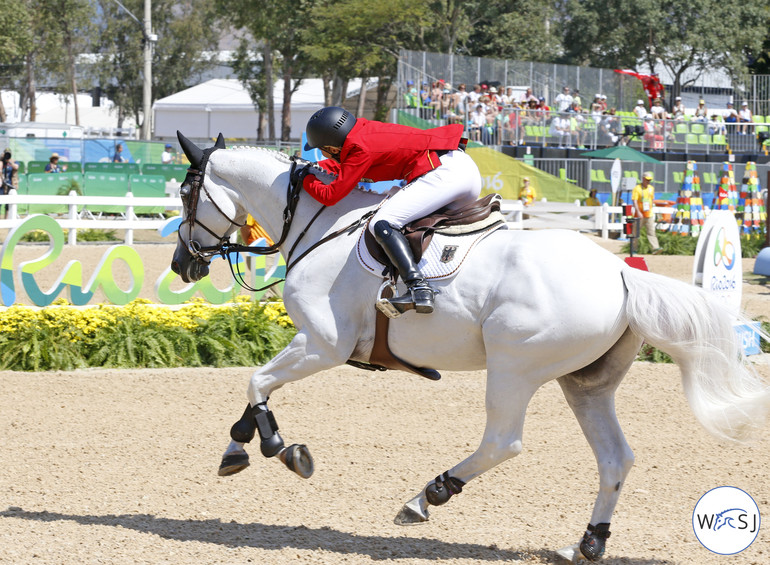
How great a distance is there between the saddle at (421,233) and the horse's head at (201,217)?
3.40 ft

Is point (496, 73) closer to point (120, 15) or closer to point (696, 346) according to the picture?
point (696, 346)

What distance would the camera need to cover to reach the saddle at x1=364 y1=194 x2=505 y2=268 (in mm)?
4766

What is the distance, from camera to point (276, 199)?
17.5 feet

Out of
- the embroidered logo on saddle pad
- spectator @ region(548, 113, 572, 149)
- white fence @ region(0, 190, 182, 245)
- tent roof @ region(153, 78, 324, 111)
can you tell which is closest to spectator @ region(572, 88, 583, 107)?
spectator @ region(548, 113, 572, 149)

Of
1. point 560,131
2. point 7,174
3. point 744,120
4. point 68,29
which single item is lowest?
point 7,174

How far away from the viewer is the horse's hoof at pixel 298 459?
15.5 ft

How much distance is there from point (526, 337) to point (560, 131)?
26092 mm

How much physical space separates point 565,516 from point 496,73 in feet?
102

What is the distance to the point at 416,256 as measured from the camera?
4.76m

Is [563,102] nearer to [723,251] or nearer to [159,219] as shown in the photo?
[159,219]

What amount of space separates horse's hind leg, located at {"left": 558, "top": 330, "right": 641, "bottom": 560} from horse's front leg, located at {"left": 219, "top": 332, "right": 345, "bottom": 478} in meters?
1.26

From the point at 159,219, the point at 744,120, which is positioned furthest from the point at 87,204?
the point at 744,120

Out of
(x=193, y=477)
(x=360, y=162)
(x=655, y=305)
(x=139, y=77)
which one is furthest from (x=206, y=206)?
(x=139, y=77)

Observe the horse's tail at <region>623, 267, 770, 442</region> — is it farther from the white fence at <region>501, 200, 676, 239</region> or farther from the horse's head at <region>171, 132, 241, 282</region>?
the white fence at <region>501, 200, 676, 239</region>
